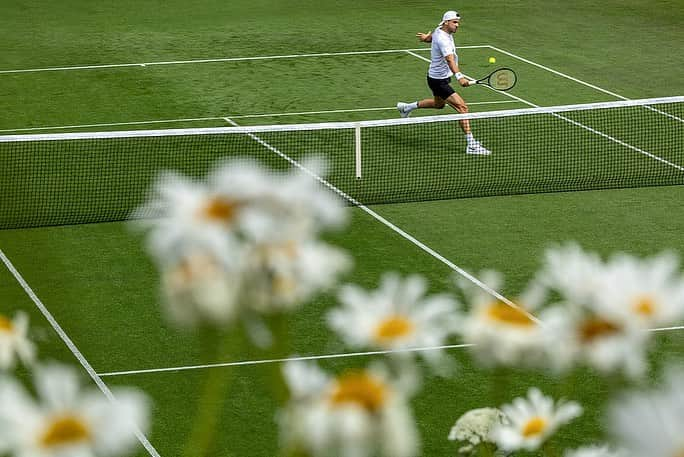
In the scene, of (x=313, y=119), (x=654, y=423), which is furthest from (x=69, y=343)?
(x=654, y=423)

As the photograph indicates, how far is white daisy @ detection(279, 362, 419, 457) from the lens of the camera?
1123 mm

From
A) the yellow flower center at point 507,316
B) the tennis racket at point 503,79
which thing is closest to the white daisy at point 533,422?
the yellow flower center at point 507,316

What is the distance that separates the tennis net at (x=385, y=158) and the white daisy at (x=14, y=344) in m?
14.1

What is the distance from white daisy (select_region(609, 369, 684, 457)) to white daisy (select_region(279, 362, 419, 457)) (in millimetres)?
228

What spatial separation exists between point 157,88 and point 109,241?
8.72m

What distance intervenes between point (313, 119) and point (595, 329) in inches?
778

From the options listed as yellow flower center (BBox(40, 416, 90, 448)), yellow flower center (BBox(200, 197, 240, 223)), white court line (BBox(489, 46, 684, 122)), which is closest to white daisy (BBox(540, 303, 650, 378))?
yellow flower center (BBox(200, 197, 240, 223))

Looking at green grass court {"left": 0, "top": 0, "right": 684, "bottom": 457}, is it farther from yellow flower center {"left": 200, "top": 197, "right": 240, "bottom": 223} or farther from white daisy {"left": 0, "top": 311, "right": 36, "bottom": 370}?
white daisy {"left": 0, "top": 311, "right": 36, "bottom": 370}

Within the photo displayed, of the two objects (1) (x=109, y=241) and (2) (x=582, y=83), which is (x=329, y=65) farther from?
(1) (x=109, y=241)

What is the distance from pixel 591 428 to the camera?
10086 mm

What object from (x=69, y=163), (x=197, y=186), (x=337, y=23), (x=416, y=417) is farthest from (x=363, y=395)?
(x=337, y=23)

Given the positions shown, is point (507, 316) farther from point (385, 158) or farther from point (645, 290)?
point (385, 158)

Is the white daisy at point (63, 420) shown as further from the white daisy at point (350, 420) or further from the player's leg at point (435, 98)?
the player's leg at point (435, 98)

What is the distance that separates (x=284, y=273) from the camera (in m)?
1.22
